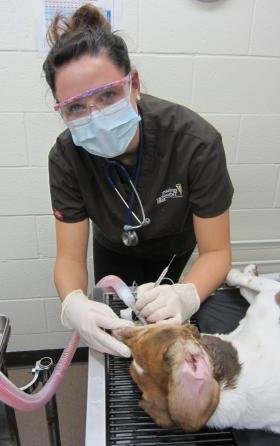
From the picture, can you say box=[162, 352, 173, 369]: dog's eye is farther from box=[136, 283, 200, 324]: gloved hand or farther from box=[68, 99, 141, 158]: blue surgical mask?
box=[68, 99, 141, 158]: blue surgical mask

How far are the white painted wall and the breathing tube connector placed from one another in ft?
2.34

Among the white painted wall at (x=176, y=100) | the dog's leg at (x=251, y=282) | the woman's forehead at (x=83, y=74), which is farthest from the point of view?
the white painted wall at (x=176, y=100)

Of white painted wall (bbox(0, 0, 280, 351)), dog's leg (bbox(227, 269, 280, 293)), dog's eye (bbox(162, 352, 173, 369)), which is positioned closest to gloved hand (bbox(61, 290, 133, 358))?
dog's eye (bbox(162, 352, 173, 369))

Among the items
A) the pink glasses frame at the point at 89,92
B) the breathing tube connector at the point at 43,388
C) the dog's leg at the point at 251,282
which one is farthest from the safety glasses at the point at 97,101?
the dog's leg at the point at 251,282

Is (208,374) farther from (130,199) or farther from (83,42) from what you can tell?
(83,42)

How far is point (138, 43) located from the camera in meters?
1.42

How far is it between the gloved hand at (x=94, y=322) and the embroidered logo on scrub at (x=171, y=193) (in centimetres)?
36

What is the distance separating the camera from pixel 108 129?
39.1 inches

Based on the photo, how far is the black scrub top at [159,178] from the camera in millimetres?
1086

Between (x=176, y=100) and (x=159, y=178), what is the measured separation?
0.55 meters

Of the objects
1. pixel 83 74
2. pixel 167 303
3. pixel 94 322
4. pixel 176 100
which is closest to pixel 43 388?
pixel 94 322

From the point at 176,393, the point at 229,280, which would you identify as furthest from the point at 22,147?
the point at 176,393

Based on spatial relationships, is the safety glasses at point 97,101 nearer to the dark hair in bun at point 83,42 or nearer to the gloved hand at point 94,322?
the dark hair in bun at point 83,42

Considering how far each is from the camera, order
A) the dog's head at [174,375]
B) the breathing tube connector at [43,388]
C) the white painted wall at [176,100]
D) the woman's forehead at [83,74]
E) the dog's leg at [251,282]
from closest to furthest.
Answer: the dog's head at [174,375] → the breathing tube connector at [43,388] → the woman's forehead at [83,74] → the dog's leg at [251,282] → the white painted wall at [176,100]
